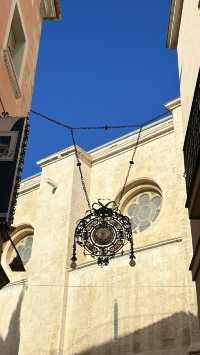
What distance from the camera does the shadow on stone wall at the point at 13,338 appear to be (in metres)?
13.5

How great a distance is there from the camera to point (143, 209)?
1516 centimetres

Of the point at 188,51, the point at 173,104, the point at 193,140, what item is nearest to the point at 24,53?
the point at 188,51

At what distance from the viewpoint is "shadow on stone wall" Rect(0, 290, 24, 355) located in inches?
530

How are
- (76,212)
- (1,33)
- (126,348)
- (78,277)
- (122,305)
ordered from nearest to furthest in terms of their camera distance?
1. (1,33)
2. (126,348)
3. (122,305)
4. (78,277)
5. (76,212)

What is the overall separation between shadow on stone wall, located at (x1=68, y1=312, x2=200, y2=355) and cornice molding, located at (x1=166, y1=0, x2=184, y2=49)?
19.5 feet

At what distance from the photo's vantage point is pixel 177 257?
11203mm

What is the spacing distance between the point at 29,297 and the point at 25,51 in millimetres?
7653

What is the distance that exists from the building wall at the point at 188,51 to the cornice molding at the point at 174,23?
0.19m

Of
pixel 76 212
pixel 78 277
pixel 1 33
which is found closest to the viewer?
pixel 1 33

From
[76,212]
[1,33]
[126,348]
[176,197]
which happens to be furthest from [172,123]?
[1,33]

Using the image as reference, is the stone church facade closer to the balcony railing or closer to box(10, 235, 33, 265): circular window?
box(10, 235, 33, 265): circular window

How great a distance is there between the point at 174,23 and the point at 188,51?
1.48 metres

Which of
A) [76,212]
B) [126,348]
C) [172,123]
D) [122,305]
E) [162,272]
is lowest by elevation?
[126,348]

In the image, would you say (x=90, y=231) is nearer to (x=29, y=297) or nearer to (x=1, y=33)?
(x=1, y=33)
